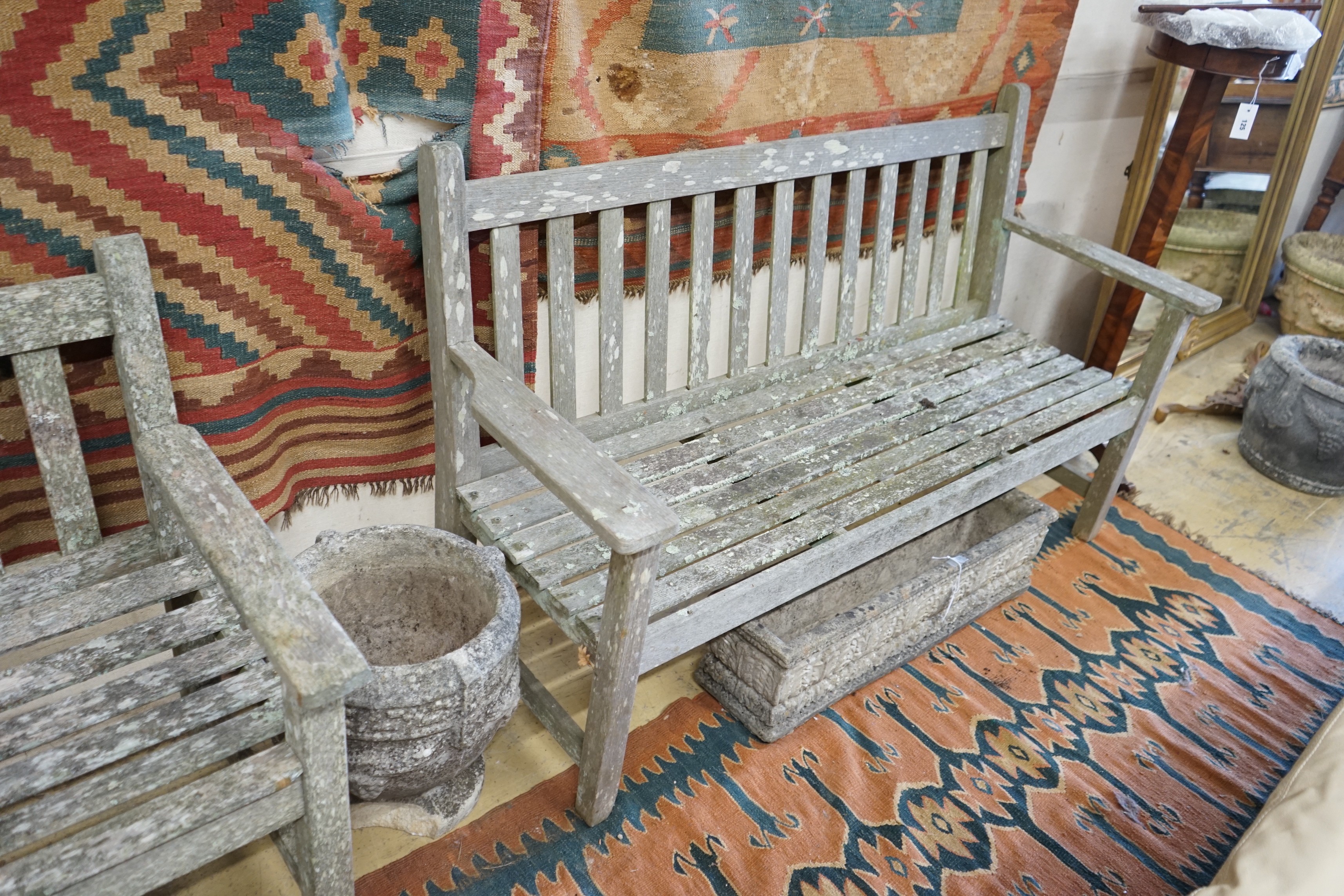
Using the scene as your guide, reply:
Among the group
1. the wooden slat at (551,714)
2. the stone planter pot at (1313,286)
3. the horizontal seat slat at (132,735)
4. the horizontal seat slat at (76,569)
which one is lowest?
the wooden slat at (551,714)

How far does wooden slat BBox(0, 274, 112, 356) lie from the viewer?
4.99 feet

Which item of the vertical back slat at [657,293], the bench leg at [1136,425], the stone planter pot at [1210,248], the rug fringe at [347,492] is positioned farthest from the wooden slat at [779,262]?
the stone planter pot at [1210,248]

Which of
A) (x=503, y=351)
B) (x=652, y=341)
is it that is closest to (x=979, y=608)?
(x=652, y=341)

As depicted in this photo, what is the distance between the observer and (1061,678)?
256 centimetres

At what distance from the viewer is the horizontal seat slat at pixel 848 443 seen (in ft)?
6.34

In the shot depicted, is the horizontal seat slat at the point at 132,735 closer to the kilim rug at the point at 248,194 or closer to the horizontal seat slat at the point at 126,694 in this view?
the horizontal seat slat at the point at 126,694

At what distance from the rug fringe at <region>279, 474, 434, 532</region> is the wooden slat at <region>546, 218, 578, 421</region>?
1.24 ft

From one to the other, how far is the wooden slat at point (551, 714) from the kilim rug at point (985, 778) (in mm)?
135

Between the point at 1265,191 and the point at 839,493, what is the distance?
3.33 metres

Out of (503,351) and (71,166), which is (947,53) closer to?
(503,351)

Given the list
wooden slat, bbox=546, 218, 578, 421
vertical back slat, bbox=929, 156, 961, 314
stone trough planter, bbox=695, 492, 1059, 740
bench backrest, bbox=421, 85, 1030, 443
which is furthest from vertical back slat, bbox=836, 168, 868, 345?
wooden slat, bbox=546, 218, 578, 421

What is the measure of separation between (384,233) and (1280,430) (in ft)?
10.5

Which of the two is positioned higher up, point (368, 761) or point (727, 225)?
point (727, 225)

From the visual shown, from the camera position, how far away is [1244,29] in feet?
8.48
